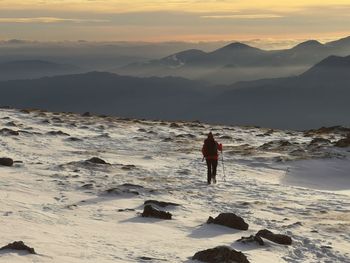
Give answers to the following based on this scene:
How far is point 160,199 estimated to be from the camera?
1880 cm

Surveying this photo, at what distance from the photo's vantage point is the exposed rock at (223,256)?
1123cm

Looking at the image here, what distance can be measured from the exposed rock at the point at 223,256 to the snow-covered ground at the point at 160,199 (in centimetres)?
70

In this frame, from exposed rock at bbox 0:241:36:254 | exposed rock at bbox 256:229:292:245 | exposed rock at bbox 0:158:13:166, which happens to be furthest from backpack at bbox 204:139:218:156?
exposed rock at bbox 0:241:36:254

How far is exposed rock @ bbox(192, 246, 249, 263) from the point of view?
11.2 meters

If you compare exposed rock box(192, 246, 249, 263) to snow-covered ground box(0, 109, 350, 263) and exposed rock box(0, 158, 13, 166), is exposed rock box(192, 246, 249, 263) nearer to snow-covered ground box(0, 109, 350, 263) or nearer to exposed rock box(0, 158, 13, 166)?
snow-covered ground box(0, 109, 350, 263)

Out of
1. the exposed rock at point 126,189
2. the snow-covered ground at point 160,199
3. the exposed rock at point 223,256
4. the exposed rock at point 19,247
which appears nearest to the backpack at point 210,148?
the snow-covered ground at point 160,199

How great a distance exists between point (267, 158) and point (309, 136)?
2044 cm

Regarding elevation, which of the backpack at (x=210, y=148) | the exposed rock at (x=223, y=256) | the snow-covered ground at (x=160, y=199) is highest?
the backpack at (x=210, y=148)

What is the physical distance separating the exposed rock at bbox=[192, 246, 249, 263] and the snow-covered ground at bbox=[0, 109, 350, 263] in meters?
0.70

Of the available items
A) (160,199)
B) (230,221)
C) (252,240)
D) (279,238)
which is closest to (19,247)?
(252,240)

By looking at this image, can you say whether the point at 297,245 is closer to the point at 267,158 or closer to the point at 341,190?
the point at 341,190

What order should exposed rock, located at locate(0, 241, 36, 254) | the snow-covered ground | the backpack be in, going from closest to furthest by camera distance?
exposed rock, located at locate(0, 241, 36, 254)
the snow-covered ground
the backpack

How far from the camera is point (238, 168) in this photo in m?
29.8

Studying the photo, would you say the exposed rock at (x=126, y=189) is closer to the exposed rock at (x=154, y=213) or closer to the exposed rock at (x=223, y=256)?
the exposed rock at (x=154, y=213)
